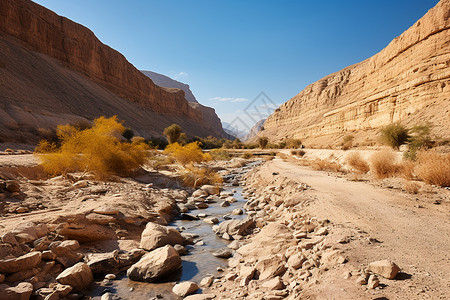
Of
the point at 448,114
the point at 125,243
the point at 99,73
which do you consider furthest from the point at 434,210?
the point at 99,73

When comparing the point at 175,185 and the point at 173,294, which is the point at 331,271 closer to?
the point at 173,294

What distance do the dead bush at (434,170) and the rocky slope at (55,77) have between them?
2654 centimetres

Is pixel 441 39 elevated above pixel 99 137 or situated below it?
above

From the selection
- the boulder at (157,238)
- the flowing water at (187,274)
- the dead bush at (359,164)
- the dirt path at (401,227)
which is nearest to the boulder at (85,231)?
the boulder at (157,238)

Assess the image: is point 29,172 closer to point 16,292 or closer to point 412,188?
point 16,292

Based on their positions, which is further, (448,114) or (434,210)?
(448,114)

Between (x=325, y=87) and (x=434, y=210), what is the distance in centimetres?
7658

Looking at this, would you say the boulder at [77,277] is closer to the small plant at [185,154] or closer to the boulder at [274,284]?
the boulder at [274,284]

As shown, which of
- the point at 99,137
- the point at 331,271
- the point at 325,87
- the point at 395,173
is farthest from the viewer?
the point at 325,87

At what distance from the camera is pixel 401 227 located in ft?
14.6

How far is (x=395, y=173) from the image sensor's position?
374 inches

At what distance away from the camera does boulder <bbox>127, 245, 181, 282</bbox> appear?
4.26m

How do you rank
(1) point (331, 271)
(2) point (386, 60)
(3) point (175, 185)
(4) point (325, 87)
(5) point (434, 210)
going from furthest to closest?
(4) point (325, 87) → (2) point (386, 60) → (3) point (175, 185) → (5) point (434, 210) → (1) point (331, 271)

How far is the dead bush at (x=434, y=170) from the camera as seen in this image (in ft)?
23.5
